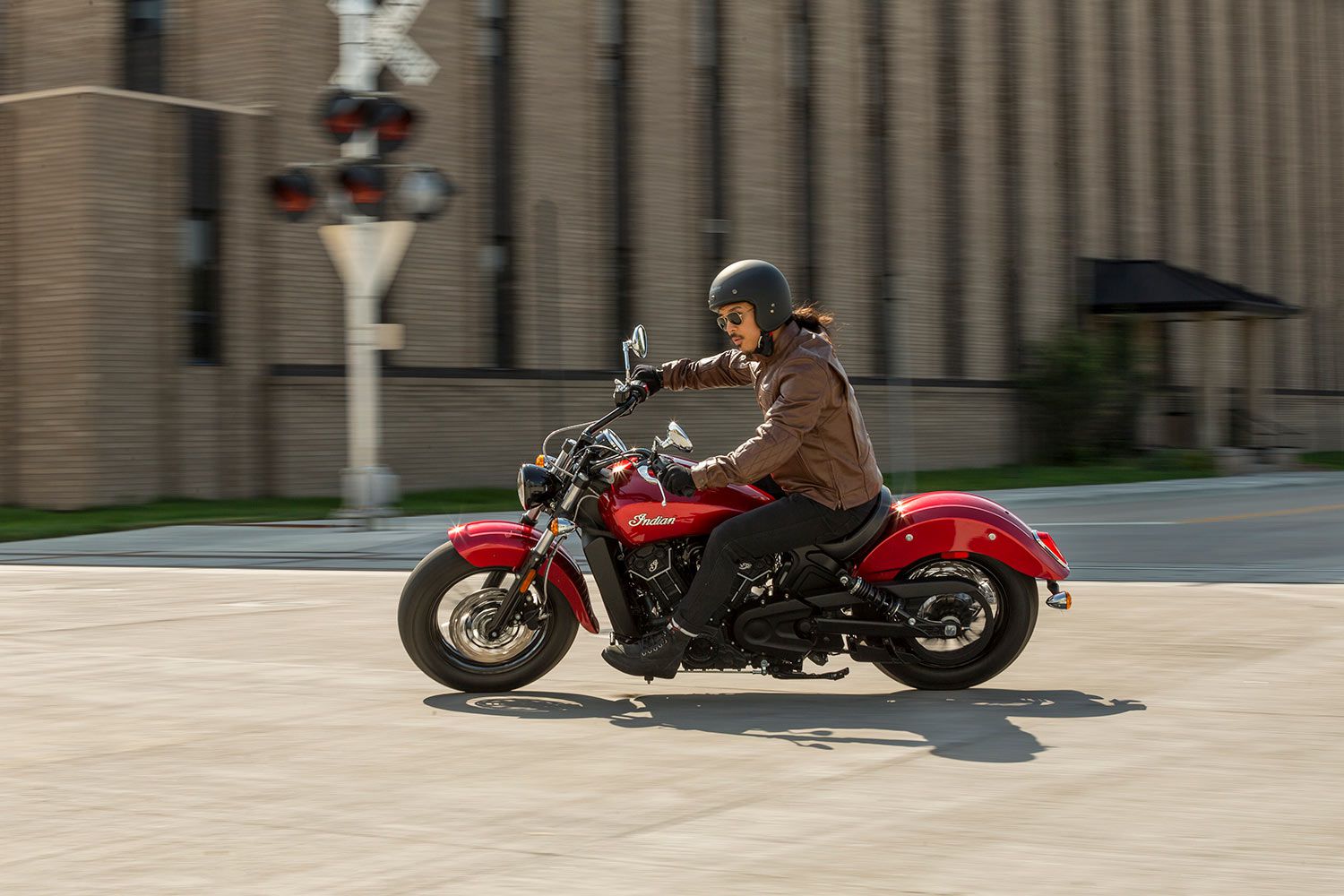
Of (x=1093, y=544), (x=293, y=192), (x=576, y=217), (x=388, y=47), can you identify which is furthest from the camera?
(x=576, y=217)

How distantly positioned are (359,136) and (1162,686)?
12631mm

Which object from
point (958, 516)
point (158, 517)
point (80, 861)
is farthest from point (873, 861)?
point (158, 517)

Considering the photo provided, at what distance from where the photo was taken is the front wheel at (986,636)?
26.4ft

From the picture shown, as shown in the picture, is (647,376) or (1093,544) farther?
(1093,544)

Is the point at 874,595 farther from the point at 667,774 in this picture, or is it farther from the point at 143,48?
the point at 143,48

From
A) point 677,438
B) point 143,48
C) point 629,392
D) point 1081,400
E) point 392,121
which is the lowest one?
point 677,438

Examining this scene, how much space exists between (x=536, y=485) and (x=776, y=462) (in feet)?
3.51

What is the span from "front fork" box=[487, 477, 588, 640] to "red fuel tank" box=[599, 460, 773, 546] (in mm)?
127

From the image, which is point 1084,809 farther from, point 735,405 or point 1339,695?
point 735,405

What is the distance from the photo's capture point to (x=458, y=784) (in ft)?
20.4

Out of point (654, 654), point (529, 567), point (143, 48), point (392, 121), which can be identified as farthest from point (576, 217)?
point (654, 654)

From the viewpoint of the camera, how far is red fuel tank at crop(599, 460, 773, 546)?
308 inches

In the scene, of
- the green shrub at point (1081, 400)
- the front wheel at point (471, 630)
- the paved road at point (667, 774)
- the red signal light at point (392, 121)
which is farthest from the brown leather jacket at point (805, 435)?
the green shrub at point (1081, 400)

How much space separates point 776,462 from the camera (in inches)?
301
